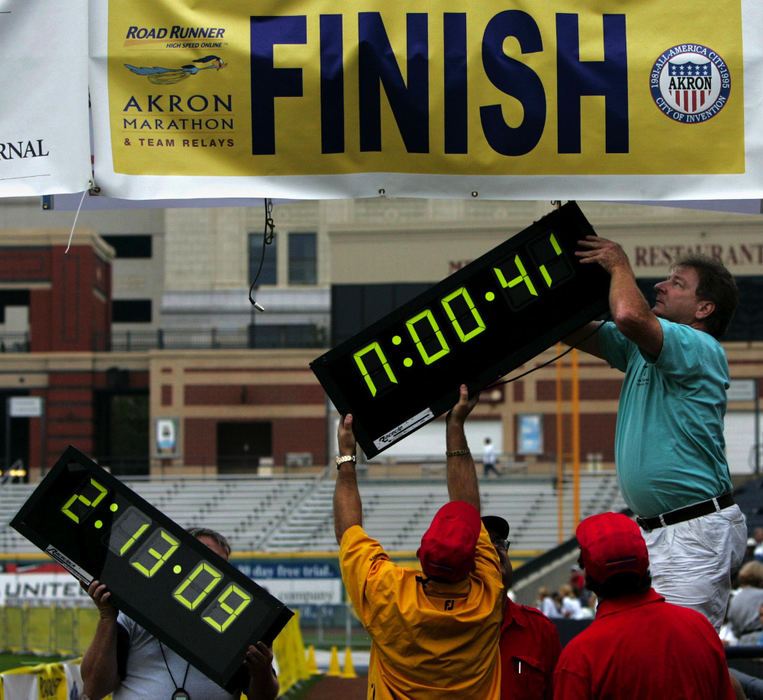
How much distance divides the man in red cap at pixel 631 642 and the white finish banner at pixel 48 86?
→ 239 centimetres

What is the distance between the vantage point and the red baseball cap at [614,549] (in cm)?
328

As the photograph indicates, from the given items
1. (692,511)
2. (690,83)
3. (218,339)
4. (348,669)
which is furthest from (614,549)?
(218,339)

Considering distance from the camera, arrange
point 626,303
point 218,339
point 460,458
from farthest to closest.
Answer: point 218,339
point 460,458
point 626,303

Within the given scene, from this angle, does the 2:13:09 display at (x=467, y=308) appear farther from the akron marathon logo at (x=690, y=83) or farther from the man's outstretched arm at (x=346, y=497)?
the akron marathon logo at (x=690, y=83)

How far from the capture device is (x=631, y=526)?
3.32m

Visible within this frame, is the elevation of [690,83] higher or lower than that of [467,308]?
higher

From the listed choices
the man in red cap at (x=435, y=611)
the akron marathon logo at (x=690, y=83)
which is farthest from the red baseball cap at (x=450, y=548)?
the akron marathon logo at (x=690, y=83)

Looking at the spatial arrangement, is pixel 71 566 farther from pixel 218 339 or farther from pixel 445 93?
pixel 218 339

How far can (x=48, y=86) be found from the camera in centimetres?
421

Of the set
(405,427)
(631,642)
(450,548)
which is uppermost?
(405,427)

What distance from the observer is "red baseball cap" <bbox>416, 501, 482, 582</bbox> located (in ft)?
11.5

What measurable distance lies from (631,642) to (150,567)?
183cm

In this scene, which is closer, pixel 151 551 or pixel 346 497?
pixel 346 497

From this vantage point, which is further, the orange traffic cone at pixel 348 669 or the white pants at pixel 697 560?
the orange traffic cone at pixel 348 669
